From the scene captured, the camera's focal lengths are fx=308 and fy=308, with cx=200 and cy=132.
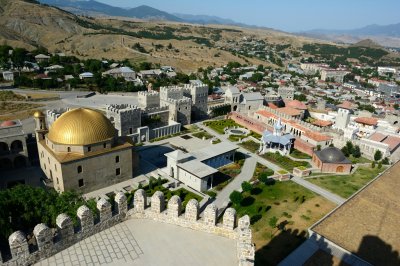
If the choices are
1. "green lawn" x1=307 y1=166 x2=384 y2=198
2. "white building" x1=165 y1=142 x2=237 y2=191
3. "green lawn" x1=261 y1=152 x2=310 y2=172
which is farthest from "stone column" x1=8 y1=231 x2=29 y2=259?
"green lawn" x1=261 y1=152 x2=310 y2=172

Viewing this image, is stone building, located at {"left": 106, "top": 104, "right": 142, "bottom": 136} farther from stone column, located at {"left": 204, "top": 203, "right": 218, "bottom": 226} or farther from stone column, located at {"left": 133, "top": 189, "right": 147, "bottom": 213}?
stone column, located at {"left": 204, "top": 203, "right": 218, "bottom": 226}

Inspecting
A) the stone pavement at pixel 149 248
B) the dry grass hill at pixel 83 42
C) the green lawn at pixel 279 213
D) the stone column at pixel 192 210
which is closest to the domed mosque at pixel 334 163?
the green lawn at pixel 279 213

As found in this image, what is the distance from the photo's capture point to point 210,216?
1441cm

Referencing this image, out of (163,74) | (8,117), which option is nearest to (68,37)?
(163,74)

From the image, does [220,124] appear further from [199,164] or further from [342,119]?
[199,164]

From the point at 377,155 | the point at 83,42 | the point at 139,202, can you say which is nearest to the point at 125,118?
the point at 139,202

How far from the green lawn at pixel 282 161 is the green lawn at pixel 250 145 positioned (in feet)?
9.76

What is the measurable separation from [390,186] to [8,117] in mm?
68087

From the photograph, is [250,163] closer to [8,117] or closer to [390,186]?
[390,186]

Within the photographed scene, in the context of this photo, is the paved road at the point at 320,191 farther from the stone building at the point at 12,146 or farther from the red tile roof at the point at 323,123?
the stone building at the point at 12,146

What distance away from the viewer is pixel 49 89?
85000 mm

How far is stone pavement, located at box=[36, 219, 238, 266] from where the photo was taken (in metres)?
12.6

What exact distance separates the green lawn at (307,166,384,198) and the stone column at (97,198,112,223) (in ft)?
113

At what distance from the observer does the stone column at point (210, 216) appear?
14290mm
